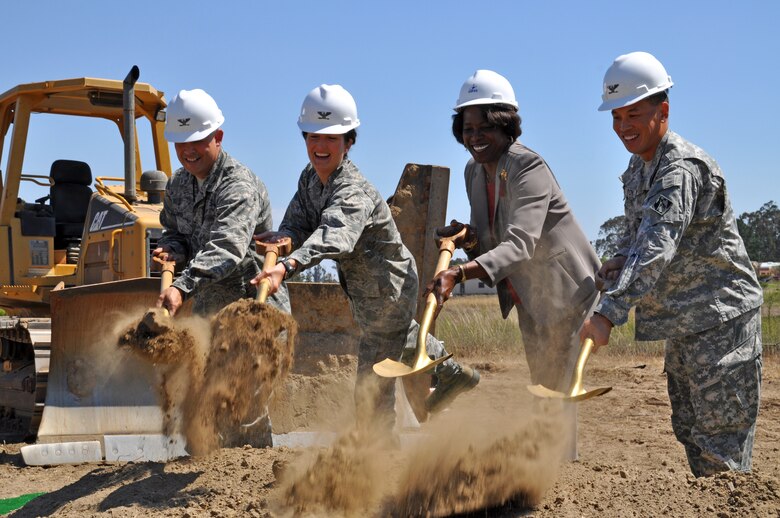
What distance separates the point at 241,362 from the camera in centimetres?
412

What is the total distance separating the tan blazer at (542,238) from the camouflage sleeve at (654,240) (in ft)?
2.46

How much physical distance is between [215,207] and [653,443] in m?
3.90

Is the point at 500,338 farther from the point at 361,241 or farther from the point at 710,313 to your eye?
the point at 710,313

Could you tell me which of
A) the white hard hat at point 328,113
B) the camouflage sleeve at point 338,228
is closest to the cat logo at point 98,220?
the white hard hat at point 328,113

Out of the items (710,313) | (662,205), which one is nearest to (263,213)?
(662,205)

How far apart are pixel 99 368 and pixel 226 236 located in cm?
246

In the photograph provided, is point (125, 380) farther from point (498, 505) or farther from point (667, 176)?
point (667, 176)

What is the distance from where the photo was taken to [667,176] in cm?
377

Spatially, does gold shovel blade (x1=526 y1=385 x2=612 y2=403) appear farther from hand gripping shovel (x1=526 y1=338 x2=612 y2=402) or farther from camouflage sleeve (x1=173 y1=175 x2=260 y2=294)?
camouflage sleeve (x1=173 y1=175 x2=260 y2=294)

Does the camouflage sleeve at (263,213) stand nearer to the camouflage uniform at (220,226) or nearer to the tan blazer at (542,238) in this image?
the camouflage uniform at (220,226)

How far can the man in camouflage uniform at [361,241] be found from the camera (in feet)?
15.9

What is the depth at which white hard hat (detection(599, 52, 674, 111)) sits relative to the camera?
3922mm

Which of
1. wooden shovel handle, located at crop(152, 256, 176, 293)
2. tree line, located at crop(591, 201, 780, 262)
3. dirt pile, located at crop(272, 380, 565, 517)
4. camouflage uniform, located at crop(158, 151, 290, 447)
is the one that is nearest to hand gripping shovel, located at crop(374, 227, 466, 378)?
dirt pile, located at crop(272, 380, 565, 517)

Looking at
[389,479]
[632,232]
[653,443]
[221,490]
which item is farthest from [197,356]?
[653,443]
